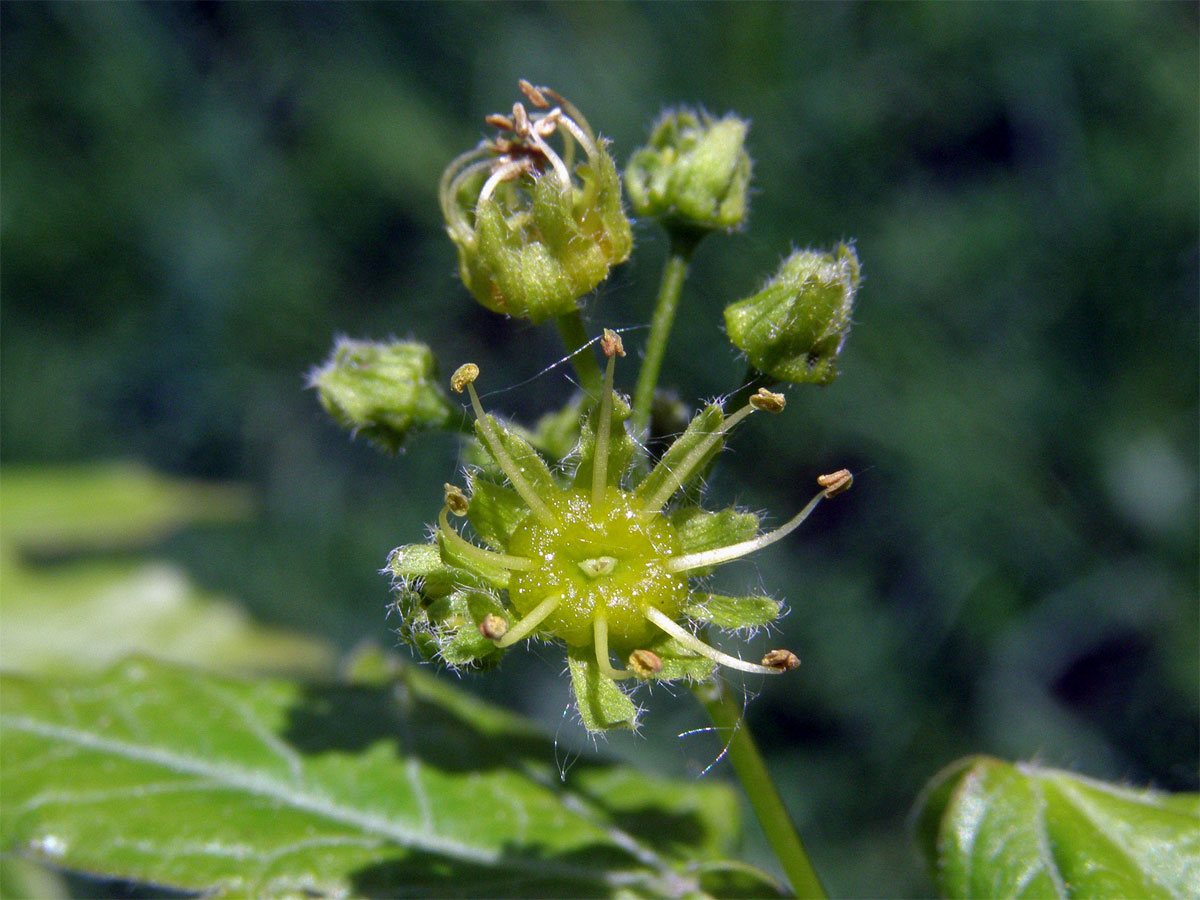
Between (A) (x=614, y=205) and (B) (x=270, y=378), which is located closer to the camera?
(A) (x=614, y=205)

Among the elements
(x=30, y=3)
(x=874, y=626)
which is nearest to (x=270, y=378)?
(x=30, y=3)

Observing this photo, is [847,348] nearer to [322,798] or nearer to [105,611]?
[105,611]

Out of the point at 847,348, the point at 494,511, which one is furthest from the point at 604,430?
the point at 847,348

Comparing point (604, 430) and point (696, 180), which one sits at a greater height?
point (696, 180)

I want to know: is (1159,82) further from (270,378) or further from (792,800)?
(270,378)

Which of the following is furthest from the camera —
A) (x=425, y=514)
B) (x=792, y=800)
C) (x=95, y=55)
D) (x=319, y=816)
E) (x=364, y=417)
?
(x=95, y=55)

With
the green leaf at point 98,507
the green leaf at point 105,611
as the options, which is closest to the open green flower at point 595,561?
the green leaf at point 105,611
